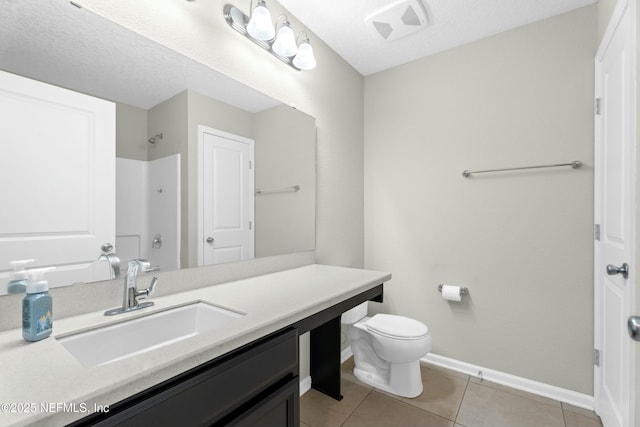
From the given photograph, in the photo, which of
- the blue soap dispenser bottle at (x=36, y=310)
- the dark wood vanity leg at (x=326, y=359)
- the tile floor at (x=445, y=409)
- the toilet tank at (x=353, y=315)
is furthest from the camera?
the toilet tank at (x=353, y=315)

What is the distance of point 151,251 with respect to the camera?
1177 millimetres

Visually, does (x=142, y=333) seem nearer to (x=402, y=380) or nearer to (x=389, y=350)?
(x=389, y=350)

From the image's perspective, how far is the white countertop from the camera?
51 cm

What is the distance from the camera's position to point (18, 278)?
860 mm

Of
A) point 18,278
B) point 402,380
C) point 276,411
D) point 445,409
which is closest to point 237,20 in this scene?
point 18,278

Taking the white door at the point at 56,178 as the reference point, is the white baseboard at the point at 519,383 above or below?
below

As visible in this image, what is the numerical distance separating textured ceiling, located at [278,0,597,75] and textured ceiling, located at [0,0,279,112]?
964 mm

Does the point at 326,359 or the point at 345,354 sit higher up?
the point at 326,359

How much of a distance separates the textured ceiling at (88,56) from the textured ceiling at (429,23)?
3.16 feet

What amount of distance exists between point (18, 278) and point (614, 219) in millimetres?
2389

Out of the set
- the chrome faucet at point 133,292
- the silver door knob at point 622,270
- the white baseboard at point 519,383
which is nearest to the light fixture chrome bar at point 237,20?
the chrome faucet at point 133,292

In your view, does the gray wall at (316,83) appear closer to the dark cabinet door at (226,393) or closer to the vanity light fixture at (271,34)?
the vanity light fixture at (271,34)

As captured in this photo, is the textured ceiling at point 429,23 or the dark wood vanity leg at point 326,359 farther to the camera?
the dark wood vanity leg at point 326,359

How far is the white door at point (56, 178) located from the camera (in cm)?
85
